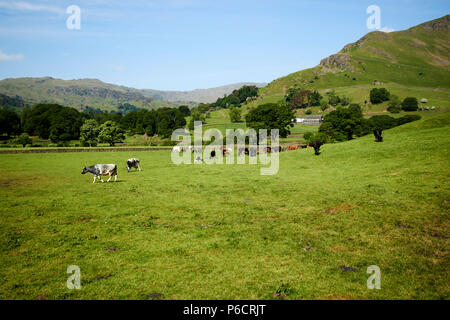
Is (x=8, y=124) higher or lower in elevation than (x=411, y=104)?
lower

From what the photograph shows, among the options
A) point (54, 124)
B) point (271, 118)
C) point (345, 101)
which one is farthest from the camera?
point (345, 101)

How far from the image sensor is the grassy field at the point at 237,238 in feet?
23.1

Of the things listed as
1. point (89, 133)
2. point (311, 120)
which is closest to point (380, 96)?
point (311, 120)

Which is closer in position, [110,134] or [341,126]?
[341,126]

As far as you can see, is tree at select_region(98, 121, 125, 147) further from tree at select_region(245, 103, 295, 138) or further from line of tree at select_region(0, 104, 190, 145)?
tree at select_region(245, 103, 295, 138)

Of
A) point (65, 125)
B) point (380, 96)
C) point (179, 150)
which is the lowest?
point (179, 150)

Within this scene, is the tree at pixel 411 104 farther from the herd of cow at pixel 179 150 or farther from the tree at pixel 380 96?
the herd of cow at pixel 179 150

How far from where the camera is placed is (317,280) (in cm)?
727

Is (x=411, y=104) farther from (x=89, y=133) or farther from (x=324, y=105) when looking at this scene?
(x=89, y=133)

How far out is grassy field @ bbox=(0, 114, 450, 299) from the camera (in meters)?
7.04

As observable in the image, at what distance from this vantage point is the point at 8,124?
99062 mm

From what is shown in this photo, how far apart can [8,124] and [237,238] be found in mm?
122693

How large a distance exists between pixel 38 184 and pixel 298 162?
26.5 meters

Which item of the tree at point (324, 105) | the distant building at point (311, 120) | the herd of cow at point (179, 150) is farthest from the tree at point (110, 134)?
the tree at point (324, 105)
